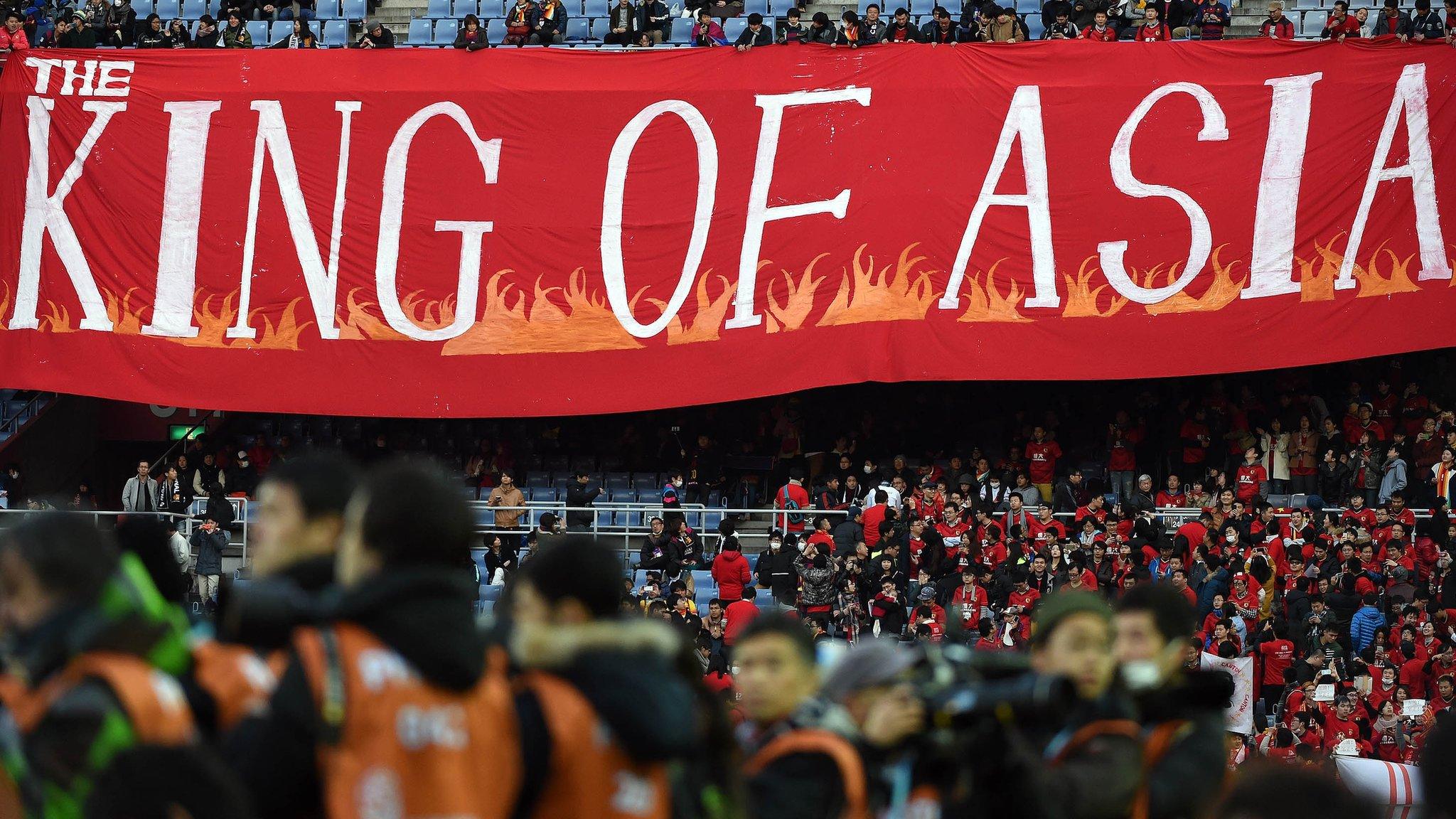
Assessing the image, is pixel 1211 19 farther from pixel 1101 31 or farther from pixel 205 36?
pixel 205 36

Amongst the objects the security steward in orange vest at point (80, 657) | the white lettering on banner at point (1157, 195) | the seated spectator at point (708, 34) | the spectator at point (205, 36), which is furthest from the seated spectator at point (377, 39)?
the security steward in orange vest at point (80, 657)

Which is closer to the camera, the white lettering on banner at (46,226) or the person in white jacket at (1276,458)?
the person in white jacket at (1276,458)

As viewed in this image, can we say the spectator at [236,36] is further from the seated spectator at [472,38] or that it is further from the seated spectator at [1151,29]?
the seated spectator at [1151,29]

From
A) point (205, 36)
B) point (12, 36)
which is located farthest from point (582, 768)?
point (12, 36)

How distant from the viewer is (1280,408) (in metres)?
19.7

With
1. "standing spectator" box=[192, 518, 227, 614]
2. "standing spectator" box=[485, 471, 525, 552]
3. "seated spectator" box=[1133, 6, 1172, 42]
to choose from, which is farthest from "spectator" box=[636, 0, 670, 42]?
"standing spectator" box=[192, 518, 227, 614]

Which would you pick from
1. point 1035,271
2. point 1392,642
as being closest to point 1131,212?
point 1035,271

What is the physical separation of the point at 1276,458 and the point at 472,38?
9.41 m

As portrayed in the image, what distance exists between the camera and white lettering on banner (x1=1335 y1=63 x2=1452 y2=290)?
18.4 meters

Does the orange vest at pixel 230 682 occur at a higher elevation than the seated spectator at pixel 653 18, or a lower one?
lower

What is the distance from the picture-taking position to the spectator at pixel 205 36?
2044 centimetres

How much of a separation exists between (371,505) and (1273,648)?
1257 cm

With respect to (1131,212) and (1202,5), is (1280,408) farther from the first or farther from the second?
(1202,5)

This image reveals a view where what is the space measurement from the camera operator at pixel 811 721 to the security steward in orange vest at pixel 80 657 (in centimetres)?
110
